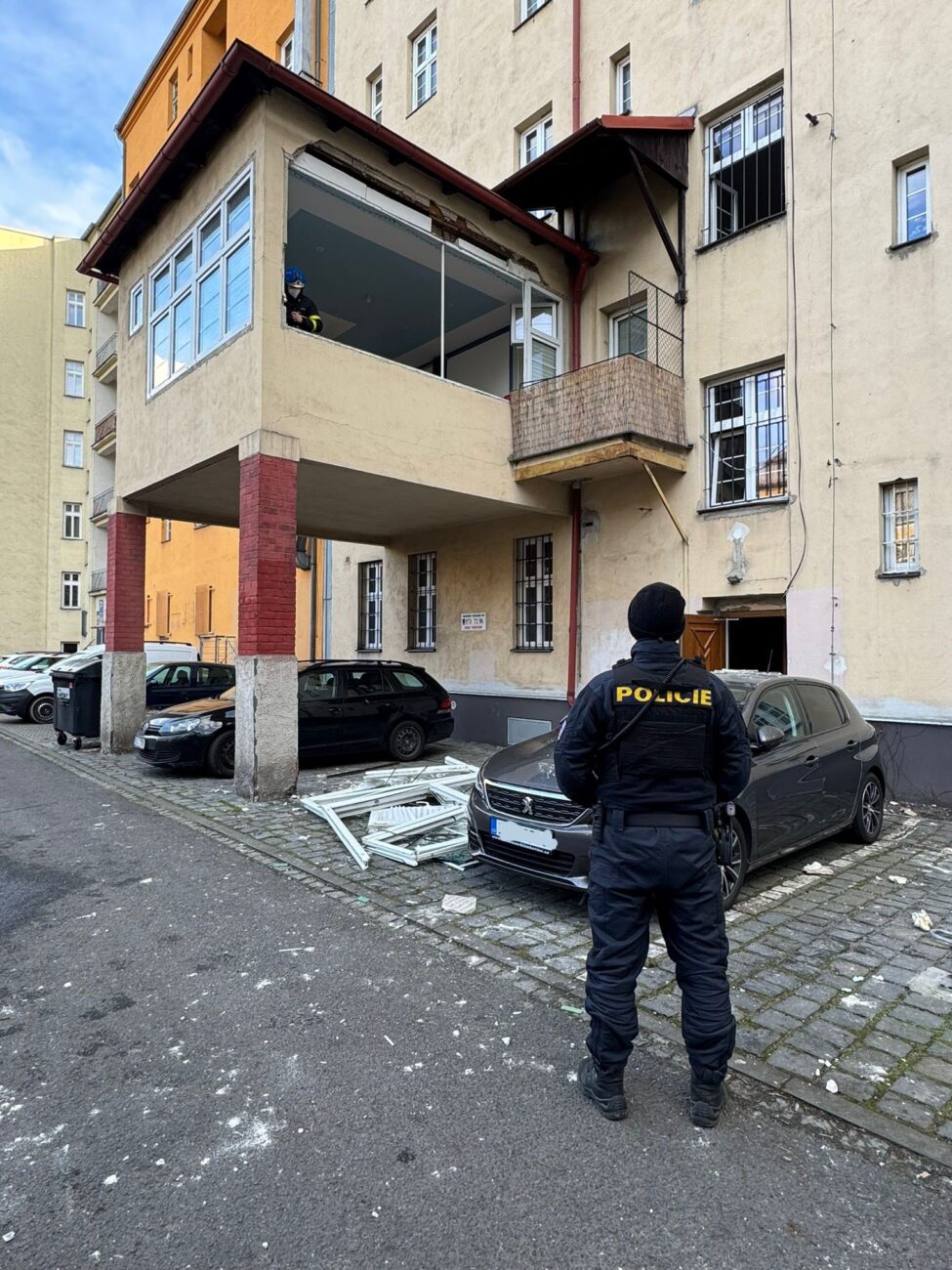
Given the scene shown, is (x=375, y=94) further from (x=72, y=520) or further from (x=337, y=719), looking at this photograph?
(x=72, y=520)

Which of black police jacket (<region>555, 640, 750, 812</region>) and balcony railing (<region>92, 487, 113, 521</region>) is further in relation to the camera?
balcony railing (<region>92, 487, 113, 521</region>)

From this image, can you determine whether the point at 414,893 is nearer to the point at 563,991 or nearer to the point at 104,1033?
the point at 563,991

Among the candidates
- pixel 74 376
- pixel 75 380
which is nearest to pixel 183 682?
pixel 75 380

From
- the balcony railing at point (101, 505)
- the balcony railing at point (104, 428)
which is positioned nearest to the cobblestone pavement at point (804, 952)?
the balcony railing at point (101, 505)

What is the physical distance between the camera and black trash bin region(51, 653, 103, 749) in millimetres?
13227

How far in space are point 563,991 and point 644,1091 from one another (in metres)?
0.89

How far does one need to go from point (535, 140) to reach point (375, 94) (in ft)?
19.7

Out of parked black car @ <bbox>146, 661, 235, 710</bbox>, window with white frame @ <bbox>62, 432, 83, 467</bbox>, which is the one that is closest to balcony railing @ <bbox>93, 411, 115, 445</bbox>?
window with white frame @ <bbox>62, 432, 83, 467</bbox>

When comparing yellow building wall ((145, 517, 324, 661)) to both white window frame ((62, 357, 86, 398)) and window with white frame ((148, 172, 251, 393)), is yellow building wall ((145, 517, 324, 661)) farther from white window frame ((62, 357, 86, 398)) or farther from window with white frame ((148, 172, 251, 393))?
white window frame ((62, 357, 86, 398))

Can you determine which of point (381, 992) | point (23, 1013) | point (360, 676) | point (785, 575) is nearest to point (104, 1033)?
point (23, 1013)

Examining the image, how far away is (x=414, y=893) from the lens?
5531 mm

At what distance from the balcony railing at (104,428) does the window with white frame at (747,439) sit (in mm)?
23239

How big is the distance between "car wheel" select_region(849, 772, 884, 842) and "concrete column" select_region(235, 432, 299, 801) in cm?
589

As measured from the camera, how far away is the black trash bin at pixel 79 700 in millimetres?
13227
